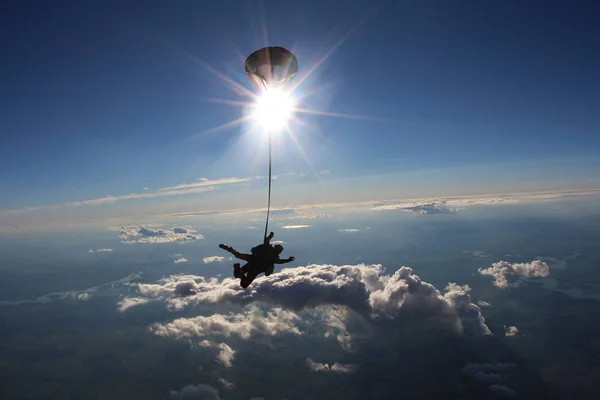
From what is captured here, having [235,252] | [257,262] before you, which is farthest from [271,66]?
[257,262]

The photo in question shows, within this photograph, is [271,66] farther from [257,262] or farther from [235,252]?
[257,262]

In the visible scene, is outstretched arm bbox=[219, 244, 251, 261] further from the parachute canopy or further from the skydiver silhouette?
the parachute canopy

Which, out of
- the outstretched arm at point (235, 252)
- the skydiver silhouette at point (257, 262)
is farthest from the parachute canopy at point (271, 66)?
the outstretched arm at point (235, 252)

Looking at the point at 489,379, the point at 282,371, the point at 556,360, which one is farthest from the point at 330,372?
the point at 556,360

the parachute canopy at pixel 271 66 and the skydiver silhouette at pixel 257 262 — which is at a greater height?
the parachute canopy at pixel 271 66

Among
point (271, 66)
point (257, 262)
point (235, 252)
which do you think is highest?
point (271, 66)

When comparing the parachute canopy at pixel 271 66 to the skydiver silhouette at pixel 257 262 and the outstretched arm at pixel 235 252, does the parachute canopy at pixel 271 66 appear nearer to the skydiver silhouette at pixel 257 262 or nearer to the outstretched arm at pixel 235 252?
the skydiver silhouette at pixel 257 262

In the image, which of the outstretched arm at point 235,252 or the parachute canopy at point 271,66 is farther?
the parachute canopy at point 271,66

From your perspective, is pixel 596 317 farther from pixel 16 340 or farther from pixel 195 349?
pixel 16 340
